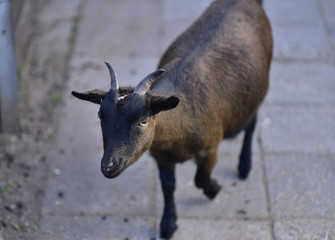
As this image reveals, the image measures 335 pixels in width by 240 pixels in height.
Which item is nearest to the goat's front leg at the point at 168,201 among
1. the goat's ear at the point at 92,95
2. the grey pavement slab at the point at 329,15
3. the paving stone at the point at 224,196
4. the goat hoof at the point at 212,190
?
the paving stone at the point at 224,196

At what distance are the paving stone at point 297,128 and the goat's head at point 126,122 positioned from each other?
243 cm

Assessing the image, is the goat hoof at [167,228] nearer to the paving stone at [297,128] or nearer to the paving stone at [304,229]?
the paving stone at [304,229]

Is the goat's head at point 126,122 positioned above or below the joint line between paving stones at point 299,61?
above

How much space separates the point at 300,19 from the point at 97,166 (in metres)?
4.11

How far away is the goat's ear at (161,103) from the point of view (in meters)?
3.77

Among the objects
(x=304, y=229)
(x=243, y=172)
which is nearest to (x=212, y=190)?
(x=243, y=172)

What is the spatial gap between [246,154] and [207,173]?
812 millimetres

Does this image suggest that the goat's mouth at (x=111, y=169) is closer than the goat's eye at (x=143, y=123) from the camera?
Yes

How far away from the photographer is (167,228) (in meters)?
4.91

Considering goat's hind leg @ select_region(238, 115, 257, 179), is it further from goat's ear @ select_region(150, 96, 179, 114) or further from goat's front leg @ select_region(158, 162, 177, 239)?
goat's ear @ select_region(150, 96, 179, 114)

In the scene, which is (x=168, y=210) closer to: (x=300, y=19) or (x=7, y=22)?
(x=7, y=22)

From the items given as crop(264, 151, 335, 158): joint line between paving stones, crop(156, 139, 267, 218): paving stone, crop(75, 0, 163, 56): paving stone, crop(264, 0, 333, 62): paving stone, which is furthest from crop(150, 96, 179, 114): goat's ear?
crop(264, 0, 333, 62): paving stone

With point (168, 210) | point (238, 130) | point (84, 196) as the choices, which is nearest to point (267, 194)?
point (238, 130)

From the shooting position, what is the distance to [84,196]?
17.8 ft
